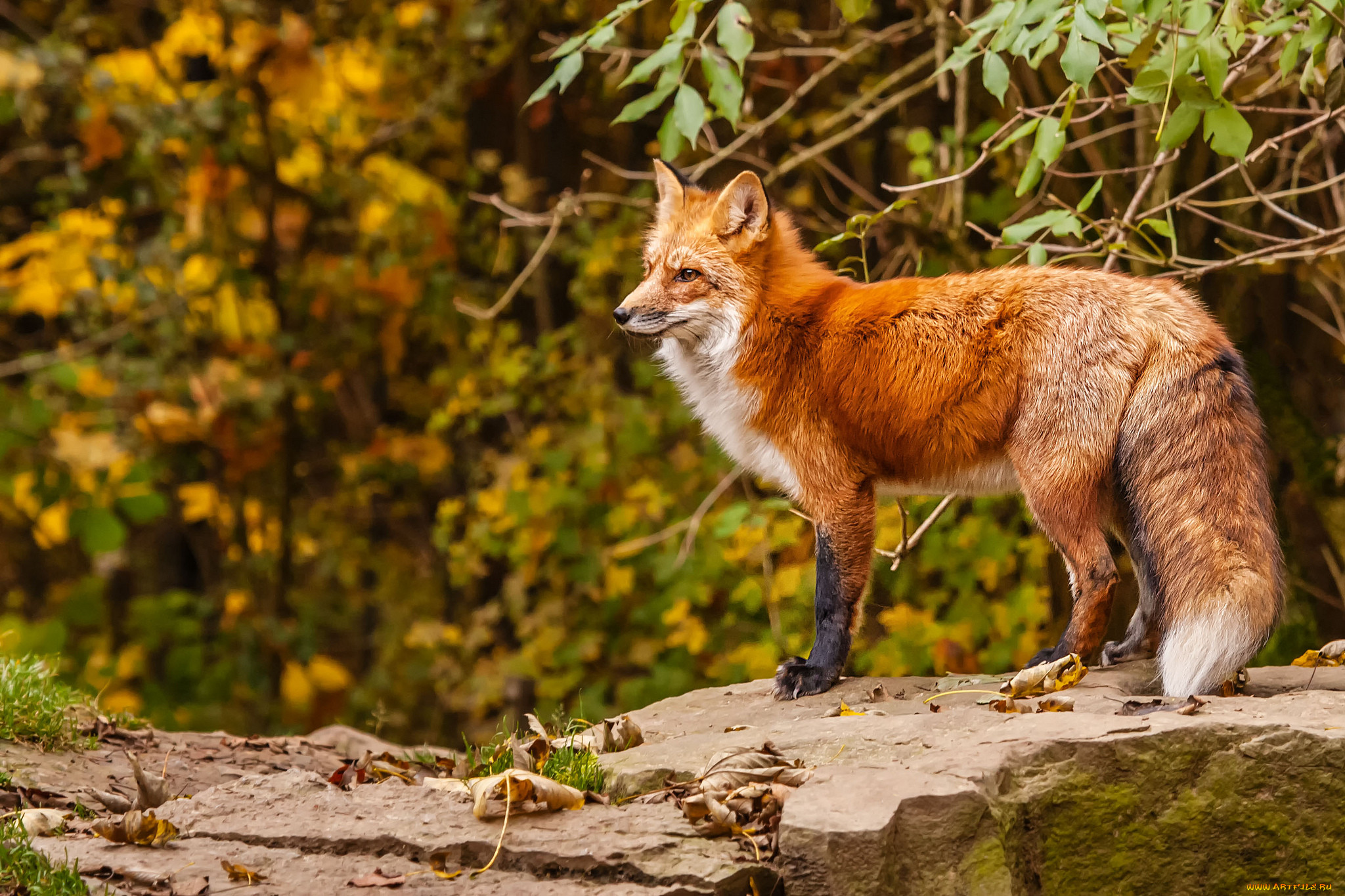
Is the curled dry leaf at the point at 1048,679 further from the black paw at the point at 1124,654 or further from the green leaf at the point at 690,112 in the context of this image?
the green leaf at the point at 690,112

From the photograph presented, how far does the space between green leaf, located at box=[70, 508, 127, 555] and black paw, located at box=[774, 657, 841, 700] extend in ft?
20.1

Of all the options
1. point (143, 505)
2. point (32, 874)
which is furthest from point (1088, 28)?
point (143, 505)

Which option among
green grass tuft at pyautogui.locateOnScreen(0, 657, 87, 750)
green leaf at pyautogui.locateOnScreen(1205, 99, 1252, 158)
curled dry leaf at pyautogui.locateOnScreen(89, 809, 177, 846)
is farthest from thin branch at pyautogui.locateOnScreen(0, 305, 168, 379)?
green leaf at pyautogui.locateOnScreen(1205, 99, 1252, 158)

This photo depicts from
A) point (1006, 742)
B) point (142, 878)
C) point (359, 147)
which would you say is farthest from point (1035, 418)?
point (359, 147)

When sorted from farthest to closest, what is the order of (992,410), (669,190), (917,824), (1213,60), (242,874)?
(669,190) → (992,410) → (1213,60) → (242,874) → (917,824)

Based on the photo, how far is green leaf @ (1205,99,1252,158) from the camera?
368 cm

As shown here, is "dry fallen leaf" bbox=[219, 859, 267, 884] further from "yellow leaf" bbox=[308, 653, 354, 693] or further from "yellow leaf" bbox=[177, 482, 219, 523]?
"yellow leaf" bbox=[177, 482, 219, 523]

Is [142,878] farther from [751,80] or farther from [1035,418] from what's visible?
[751,80]

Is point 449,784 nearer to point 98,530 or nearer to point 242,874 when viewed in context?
point 242,874

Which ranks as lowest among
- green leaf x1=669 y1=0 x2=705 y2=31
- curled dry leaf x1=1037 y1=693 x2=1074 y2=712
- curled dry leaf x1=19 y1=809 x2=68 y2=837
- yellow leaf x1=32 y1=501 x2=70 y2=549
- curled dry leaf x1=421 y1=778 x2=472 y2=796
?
curled dry leaf x1=1037 y1=693 x2=1074 y2=712

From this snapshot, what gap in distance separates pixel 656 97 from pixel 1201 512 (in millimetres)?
2490

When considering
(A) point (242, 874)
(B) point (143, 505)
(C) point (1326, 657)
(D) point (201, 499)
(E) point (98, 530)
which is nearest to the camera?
(A) point (242, 874)

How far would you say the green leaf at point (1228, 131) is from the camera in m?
3.68

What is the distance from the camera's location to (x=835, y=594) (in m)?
4.38
